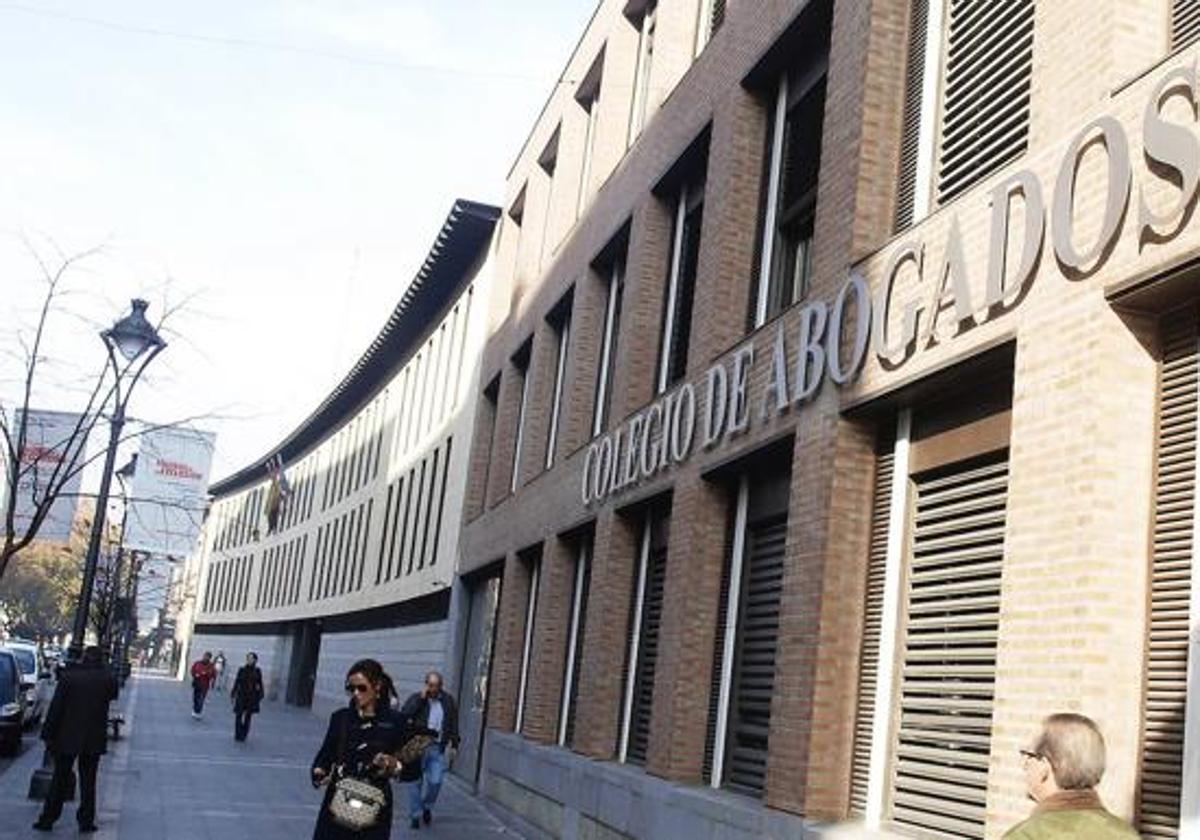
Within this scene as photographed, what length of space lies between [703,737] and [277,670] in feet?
148

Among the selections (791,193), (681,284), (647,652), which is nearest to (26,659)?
(647,652)

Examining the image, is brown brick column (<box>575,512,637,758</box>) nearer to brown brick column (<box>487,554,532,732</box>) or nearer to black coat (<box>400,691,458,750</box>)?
black coat (<box>400,691,458,750</box>)

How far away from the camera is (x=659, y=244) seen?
15242mm

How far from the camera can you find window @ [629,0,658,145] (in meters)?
18.0

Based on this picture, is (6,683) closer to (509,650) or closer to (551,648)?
(509,650)

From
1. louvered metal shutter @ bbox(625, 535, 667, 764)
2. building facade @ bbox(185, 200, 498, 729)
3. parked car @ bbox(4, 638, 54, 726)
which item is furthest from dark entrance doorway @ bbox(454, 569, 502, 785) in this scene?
parked car @ bbox(4, 638, 54, 726)

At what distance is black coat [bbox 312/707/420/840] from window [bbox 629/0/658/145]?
11916mm

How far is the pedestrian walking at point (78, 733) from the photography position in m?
12.1

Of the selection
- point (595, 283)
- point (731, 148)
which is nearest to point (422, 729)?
point (731, 148)

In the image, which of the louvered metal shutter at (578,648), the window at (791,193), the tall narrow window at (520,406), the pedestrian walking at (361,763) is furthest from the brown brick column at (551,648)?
the pedestrian walking at (361,763)

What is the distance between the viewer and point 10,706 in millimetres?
19875

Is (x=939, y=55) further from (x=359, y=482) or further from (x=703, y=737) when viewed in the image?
(x=359, y=482)

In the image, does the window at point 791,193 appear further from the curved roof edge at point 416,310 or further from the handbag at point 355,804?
the curved roof edge at point 416,310

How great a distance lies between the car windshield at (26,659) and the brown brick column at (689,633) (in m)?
17.9
